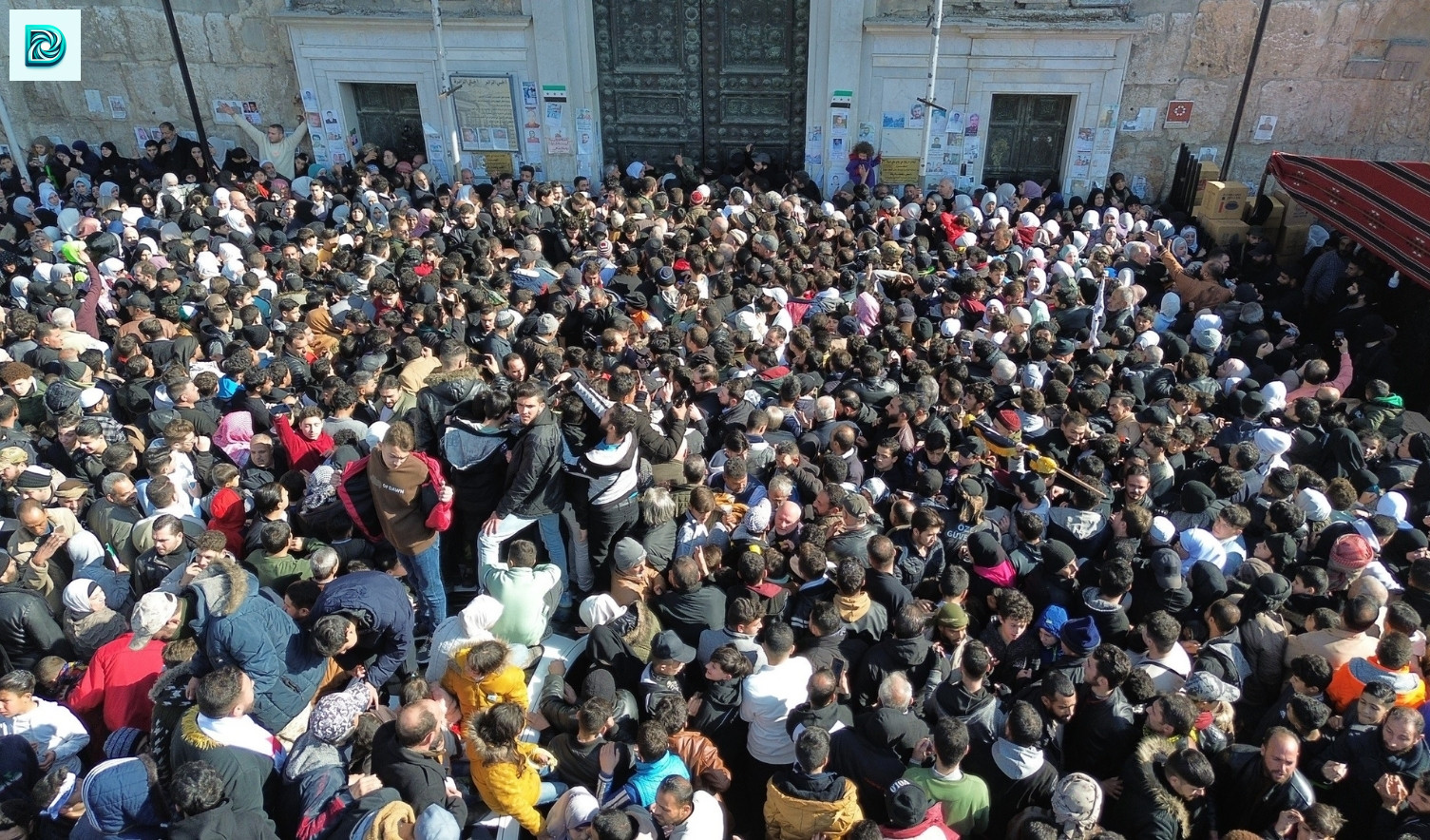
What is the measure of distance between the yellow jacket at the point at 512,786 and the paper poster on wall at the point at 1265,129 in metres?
12.6

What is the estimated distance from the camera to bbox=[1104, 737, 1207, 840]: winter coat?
3.09 m

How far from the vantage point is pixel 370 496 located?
4684 mm

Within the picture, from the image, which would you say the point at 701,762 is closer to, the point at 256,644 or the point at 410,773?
the point at 410,773

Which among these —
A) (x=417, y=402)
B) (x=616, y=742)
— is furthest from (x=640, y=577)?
(x=417, y=402)

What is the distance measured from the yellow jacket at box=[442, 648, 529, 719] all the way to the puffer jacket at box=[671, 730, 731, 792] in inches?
26.8

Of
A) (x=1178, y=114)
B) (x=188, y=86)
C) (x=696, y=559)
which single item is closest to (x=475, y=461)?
(x=696, y=559)

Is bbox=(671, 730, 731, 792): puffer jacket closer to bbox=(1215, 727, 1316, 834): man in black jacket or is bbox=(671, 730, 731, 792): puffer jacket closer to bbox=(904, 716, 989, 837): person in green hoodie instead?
bbox=(904, 716, 989, 837): person in green hoodie

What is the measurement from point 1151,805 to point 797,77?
11163mm

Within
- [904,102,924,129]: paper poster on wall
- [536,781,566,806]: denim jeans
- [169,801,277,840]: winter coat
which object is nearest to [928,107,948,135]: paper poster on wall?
[904,102,924,129]: paper poster on wall

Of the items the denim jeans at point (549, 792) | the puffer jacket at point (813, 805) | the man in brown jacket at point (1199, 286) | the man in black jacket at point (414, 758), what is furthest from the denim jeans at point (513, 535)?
the man in brown jacket at point (1199, 286)

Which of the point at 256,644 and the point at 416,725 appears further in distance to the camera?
the point at 256,644

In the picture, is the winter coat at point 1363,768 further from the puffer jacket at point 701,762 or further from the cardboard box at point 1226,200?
the cardboard box at point 1226,200

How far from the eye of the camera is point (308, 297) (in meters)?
7.04

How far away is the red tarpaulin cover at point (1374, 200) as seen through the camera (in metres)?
7.67
